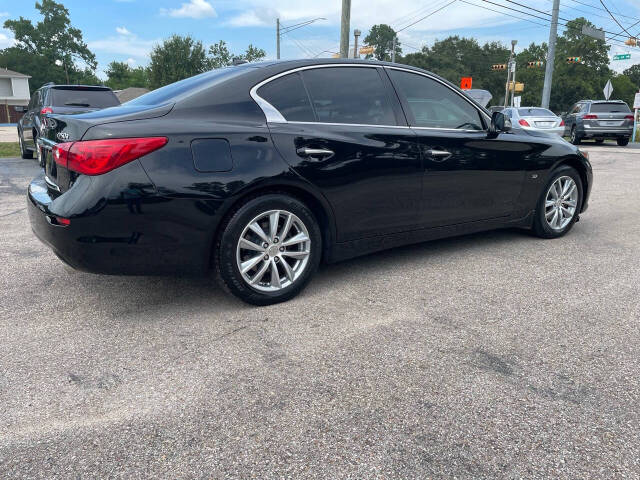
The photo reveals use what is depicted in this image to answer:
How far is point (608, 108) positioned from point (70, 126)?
67.7 feet

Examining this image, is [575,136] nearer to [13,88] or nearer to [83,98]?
[83,98]

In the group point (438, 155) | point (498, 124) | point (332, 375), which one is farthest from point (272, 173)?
point (498, 124)

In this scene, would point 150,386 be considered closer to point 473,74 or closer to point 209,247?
point 209,247

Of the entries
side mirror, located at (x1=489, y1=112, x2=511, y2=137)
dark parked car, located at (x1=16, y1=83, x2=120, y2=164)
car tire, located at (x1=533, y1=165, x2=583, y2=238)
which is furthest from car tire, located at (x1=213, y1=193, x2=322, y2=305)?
dark parked car, located at (x1=16, y1=83, x2=120, y2=164)

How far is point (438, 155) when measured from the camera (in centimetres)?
402

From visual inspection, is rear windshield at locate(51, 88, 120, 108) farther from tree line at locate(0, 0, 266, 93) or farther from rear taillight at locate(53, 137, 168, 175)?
tree line at locate(0, 0, 266, 93)

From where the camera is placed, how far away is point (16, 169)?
10.8 meters

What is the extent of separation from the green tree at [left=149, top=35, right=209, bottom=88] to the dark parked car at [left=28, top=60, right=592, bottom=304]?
49196 mm

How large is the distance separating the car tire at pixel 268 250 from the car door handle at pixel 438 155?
3.64 feet

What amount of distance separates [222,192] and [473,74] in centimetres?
9461

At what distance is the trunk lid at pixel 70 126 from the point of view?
9.74ft

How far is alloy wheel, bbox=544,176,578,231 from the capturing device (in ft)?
16.4

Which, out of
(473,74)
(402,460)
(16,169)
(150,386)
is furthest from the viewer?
(473,74)

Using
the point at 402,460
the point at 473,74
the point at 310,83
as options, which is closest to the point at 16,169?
the point at 310,83
